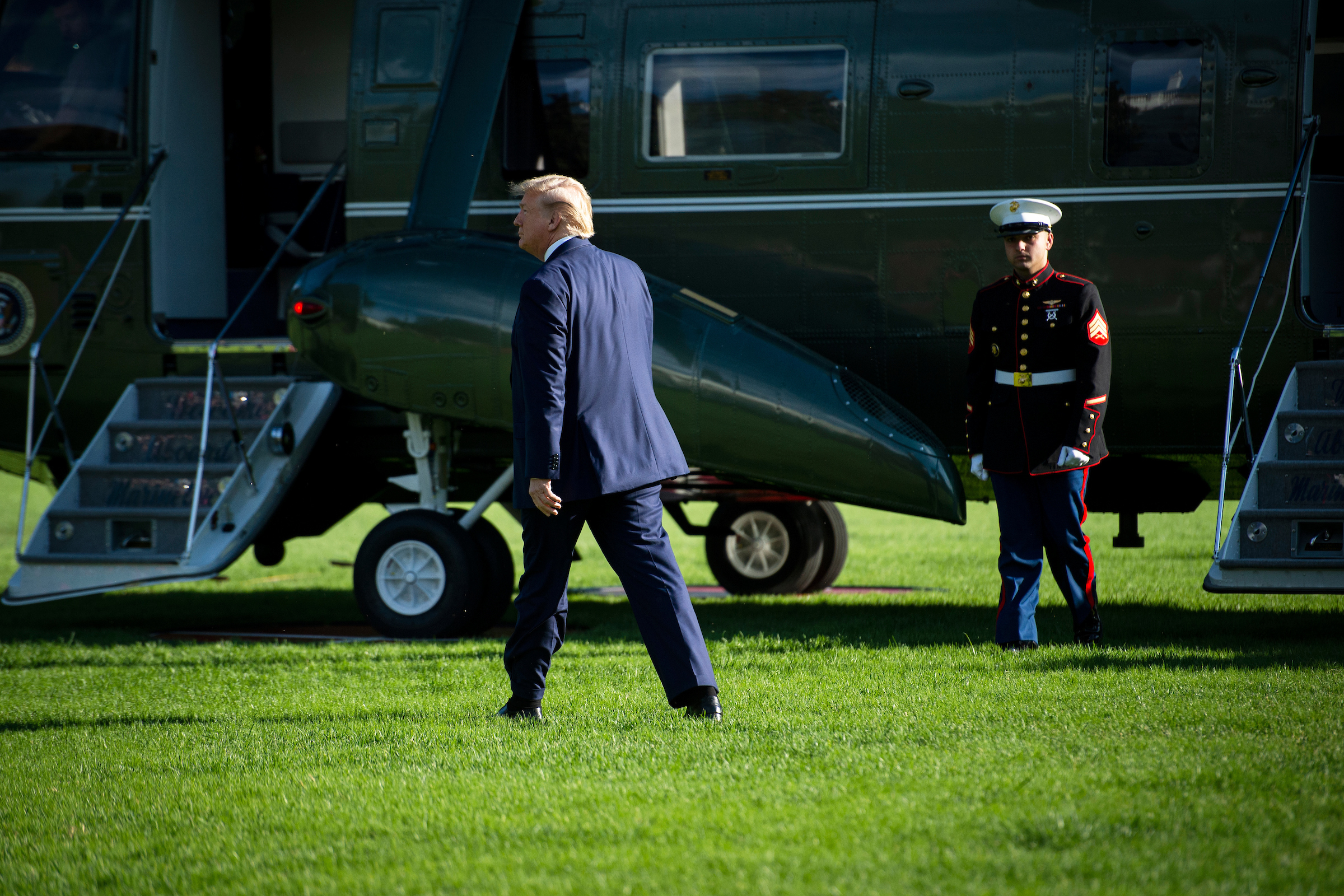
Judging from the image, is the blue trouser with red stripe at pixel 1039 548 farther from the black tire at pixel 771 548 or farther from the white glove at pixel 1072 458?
the black tire at pixel 771 548

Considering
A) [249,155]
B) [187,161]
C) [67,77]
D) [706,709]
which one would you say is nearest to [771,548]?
[249,155]

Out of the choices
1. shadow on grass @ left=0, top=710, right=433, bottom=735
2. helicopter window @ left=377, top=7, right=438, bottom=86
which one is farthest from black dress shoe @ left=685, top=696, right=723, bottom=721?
helicopter window @ left=377, top=7, right=438, bottom=86

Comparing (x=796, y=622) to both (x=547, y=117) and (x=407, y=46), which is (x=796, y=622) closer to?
(x=547, y=117)

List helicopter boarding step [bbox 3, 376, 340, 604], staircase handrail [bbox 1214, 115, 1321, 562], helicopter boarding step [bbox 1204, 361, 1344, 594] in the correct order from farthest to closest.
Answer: helicopter boarding step [bbox 3, 376, 340, 604] → staircase handrail [bbox 1214, 115, 1321, 562] → helicopter boarding step [bbox 1204, 361, 1344, 594]

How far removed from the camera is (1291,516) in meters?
5.75

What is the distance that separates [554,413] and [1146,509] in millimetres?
4587

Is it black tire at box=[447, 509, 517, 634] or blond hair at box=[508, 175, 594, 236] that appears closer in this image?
blond hair at box=[508, 175, 594, 236]

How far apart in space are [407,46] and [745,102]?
199 centimetres

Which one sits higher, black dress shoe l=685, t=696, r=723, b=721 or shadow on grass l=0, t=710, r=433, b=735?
black dress shoe l=685, t=696, r=723, b=721

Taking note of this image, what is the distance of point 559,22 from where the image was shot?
7.49 metres

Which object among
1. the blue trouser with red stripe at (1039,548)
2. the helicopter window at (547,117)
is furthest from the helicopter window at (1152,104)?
the helicopter window at (547,117)

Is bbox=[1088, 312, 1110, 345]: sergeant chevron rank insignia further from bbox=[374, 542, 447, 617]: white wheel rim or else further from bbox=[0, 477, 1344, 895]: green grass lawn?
bbox=[374, 542, 447, 617]: white wheel rim

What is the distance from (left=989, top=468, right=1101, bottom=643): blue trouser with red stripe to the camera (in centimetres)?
583

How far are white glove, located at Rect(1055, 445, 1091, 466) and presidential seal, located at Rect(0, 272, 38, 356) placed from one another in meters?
6.17
